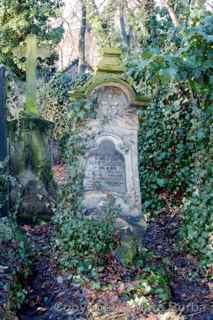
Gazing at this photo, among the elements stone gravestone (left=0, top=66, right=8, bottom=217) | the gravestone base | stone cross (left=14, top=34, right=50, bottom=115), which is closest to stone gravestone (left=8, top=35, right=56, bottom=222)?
the gravestone base

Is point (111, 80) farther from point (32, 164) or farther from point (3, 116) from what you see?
point (32, 164)

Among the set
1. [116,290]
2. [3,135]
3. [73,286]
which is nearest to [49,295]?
[73,286]

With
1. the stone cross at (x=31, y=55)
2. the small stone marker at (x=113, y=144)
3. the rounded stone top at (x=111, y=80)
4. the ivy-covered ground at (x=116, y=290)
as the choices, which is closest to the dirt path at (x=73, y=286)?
the ivy-covered ground at (x=116, y=290)

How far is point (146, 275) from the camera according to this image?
4.74 m

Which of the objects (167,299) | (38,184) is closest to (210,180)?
(167,299)

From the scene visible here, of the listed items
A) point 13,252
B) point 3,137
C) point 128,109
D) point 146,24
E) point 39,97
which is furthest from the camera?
point 39,97

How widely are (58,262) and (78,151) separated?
1400 millimetres

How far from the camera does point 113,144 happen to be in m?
5.68

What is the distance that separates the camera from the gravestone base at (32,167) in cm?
638

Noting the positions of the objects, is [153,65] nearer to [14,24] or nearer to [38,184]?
[38,184]

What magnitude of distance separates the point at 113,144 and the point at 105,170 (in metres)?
0.33

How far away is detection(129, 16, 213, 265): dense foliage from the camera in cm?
507

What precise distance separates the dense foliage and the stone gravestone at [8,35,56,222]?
1616 mm

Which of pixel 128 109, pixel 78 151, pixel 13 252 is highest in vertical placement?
pixel 128 109
